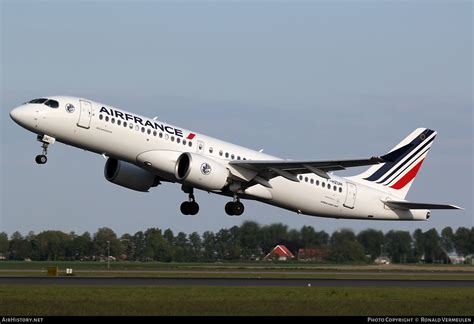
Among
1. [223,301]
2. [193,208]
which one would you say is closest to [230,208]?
[193,208]

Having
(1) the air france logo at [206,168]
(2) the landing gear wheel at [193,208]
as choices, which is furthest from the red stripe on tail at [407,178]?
(1) the air france logo at [206,168]

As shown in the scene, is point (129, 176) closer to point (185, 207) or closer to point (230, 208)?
point (185, 207)

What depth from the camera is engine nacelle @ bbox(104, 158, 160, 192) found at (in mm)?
50531

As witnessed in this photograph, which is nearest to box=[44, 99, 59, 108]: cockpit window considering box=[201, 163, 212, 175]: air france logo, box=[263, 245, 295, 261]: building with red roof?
box=[201, 163, 212, 175]: air france logo

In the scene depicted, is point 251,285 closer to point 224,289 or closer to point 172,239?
point 224,289

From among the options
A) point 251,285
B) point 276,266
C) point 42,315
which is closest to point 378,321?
point 42,315

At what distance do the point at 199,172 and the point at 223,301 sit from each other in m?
15.5

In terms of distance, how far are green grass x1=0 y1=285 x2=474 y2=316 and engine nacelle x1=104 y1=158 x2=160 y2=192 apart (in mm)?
14068

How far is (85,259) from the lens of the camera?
279ft

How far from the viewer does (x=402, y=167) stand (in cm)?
5647

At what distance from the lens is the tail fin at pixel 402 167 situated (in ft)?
183

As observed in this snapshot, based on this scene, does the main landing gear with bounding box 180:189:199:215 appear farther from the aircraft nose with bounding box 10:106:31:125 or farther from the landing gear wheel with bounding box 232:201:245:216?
the aircraft nose with bounding box 10:106:31:125

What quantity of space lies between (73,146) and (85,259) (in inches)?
1620

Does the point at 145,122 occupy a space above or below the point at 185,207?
above
